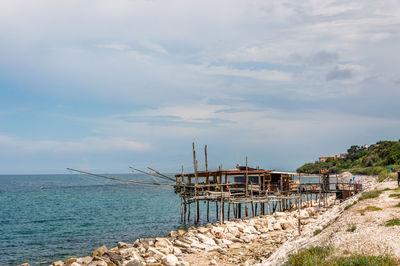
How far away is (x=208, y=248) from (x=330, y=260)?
11.1 meters

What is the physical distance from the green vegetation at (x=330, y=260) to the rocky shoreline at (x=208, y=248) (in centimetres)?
238

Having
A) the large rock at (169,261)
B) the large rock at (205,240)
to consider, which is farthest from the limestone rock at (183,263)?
the large rock at (205,240)

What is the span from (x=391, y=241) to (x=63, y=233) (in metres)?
30.4

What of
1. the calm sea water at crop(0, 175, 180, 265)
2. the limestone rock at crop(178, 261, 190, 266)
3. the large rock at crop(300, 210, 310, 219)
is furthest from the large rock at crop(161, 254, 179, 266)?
the large rock at crop(300, 210, 310, 219)

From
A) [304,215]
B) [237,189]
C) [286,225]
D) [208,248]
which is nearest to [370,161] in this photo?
[304,215]

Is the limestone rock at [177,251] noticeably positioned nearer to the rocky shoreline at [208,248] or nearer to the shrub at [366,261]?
the rocky shoreline at [208,248]

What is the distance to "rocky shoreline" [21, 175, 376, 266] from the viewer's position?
→ 18.8m

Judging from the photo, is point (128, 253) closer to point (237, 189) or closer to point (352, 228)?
point (352, 228)

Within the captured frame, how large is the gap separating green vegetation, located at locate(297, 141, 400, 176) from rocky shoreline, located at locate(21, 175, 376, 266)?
46.4 meters

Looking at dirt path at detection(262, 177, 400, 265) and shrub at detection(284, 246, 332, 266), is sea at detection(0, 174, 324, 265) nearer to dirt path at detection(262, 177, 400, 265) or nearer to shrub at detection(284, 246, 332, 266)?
dirt path at detection(262, 177, 400, 265)

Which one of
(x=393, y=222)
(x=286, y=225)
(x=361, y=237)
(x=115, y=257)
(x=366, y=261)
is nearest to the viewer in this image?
(x=366, y=261)

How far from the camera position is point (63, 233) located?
34.6 m

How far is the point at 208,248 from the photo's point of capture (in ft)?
72.8

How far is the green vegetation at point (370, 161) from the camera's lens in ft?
262
